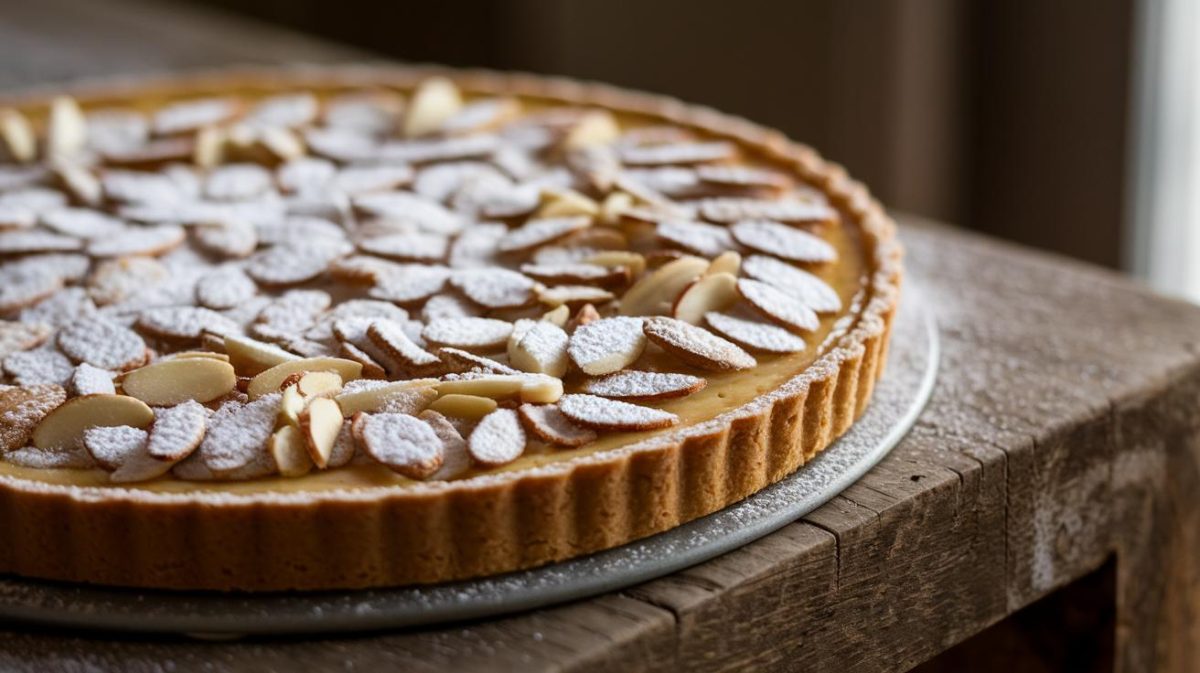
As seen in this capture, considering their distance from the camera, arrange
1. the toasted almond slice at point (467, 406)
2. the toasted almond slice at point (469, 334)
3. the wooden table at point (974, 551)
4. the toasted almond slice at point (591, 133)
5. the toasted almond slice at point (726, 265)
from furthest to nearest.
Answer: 1. the toasted almond slice at point (591, 133)
2. the toasted almond slice at point (726, 265)
3. the toasted almond slice at point (469, 334)
4. the toasted almond slice at point (467, 406)
5. the wooden table at point (974, 551)

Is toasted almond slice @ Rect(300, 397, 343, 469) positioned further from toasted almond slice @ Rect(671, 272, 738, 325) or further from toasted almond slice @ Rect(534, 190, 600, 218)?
toasted almond slice @ Rect(534, 190, 600, 218)

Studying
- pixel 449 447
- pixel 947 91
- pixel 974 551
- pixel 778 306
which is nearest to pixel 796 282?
pixel 778 306

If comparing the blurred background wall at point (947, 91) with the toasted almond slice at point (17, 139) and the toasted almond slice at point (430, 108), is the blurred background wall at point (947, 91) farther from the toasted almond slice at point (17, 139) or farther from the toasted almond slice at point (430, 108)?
the toasted almond slice at point (17, 139)

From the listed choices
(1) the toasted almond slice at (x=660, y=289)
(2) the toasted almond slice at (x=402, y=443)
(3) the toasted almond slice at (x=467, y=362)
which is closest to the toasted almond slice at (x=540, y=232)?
(1) the toasted almond slice at (x=660, y=289)

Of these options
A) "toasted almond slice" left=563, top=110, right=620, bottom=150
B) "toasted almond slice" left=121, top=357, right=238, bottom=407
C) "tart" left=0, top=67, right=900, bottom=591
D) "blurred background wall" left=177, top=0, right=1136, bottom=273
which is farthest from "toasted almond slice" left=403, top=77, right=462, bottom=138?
"blurred background wall" left=177, top=0, right=1136, bottom=273

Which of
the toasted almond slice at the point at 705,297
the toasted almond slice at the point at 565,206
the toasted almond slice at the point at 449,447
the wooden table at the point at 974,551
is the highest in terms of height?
the toasted almond slice at the point at 565,206

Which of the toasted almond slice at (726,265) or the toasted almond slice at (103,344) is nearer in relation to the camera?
the toasted almond slice at (103,344)

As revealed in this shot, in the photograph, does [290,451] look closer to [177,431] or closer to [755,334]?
[177,431]
